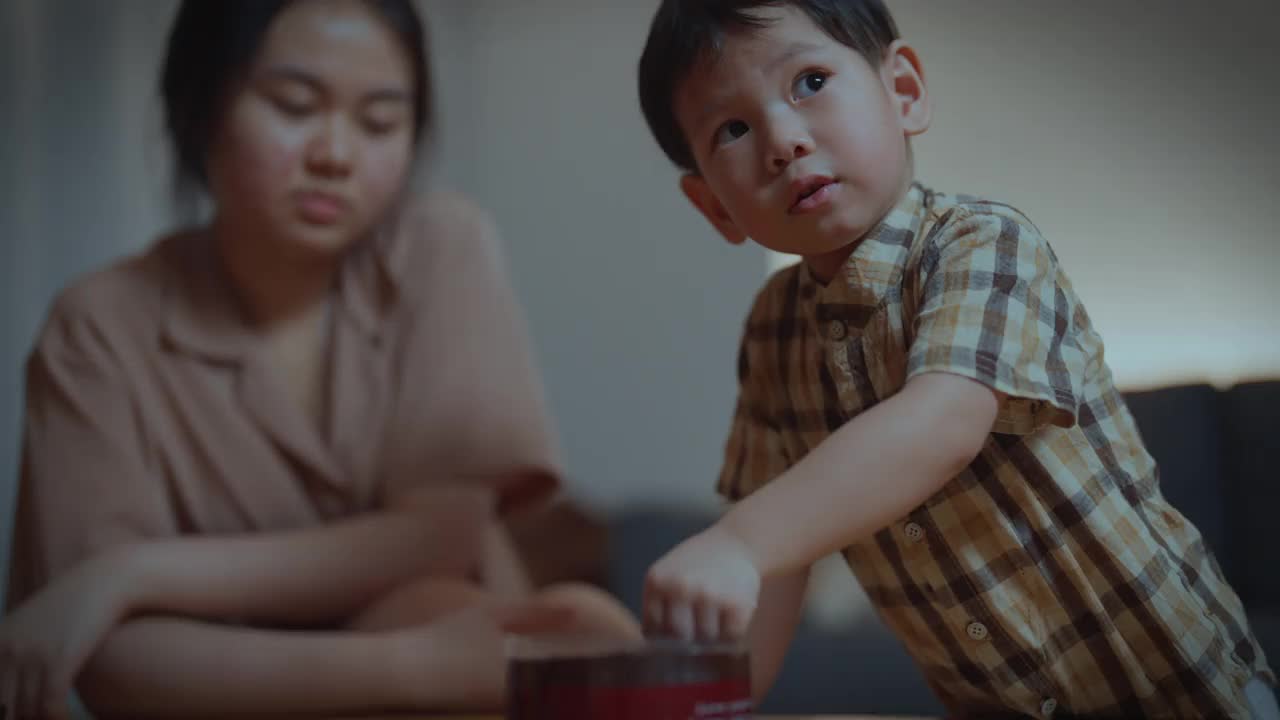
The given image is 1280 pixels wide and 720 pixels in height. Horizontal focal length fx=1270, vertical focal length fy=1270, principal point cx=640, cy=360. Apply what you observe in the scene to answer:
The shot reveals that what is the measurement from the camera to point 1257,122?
1.34ft

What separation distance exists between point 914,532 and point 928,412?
0.25 ft

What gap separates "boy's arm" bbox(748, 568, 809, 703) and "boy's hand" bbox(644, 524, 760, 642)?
0.14 meters

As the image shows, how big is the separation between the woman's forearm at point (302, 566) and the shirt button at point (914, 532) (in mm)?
333

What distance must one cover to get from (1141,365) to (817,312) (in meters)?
0.11

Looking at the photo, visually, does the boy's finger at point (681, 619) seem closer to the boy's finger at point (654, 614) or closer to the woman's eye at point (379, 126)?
the boy's finger at point (654, 614)

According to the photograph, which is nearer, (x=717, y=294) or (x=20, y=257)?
(x=717, y=294)

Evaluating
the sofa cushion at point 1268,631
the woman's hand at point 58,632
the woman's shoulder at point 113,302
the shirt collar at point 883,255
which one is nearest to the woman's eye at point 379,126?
the woman's shoulder at point 113,302

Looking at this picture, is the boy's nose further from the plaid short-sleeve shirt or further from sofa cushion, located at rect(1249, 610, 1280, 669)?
sofa cushion, located at rect(1249, 610, 1280, 669)

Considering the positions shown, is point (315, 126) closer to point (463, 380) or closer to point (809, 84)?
point (463, 380)

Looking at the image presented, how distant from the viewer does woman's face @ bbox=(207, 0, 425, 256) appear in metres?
0.65

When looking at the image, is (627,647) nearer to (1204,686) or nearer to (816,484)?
(816,484)

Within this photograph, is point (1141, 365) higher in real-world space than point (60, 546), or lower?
higher

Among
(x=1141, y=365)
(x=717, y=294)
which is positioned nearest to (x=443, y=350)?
(x=717, y=294)

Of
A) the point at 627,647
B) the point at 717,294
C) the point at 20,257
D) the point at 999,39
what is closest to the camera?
the point at 627,647
